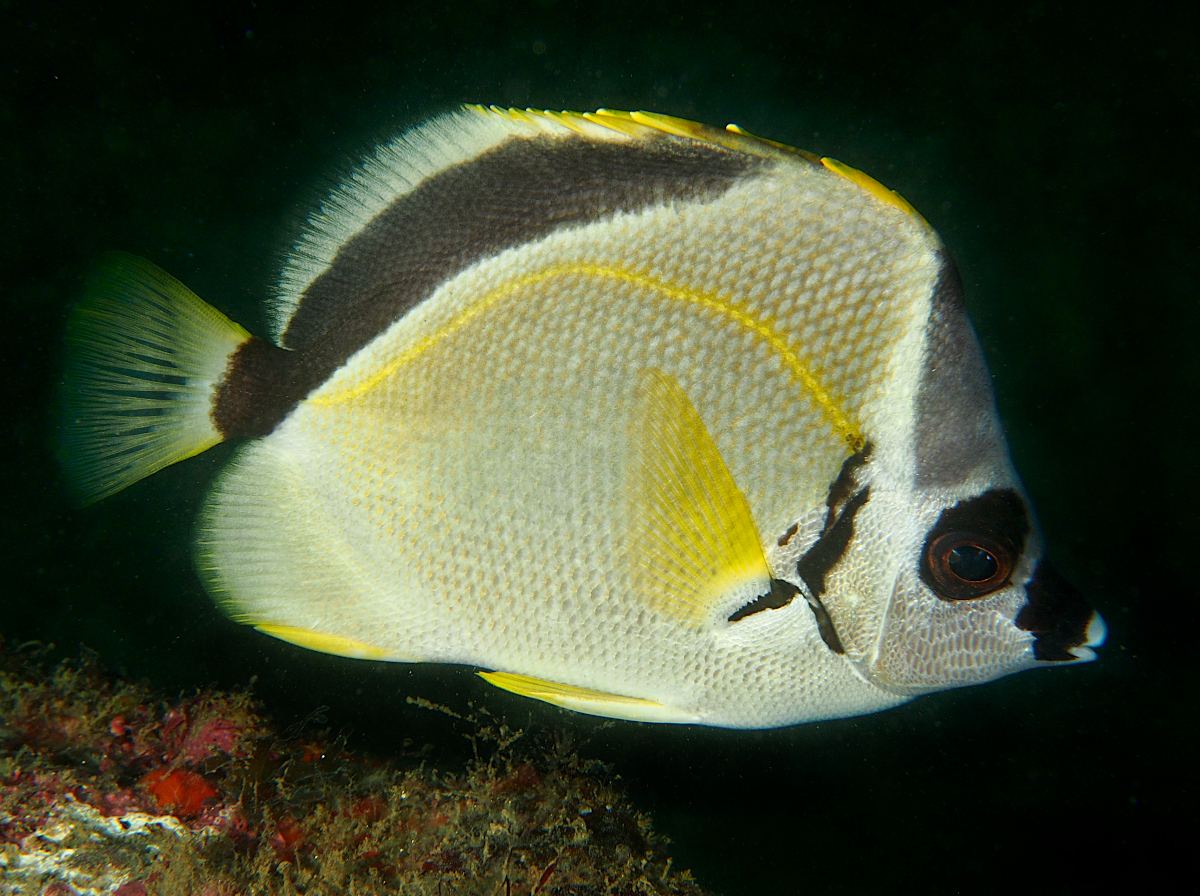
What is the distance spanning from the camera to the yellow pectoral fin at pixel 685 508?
0.90 m

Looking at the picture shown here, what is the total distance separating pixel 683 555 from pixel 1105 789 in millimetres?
3666

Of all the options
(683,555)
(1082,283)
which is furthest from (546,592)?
(1082,283)

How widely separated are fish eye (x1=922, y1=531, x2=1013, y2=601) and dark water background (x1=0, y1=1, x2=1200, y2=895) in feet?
7.28

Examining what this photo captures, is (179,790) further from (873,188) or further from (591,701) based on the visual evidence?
(873,188)

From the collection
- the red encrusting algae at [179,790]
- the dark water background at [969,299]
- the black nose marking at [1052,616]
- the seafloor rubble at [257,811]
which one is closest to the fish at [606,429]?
the black nose marking at [1052,616]

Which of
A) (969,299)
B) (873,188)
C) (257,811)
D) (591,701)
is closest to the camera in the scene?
(873,188)

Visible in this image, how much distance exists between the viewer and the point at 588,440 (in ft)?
3.06

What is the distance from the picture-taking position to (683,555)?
928mm

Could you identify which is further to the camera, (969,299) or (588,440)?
(969,299)

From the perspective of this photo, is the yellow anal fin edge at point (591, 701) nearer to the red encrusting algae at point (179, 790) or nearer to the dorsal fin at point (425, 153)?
the dorsal fin at point (425, 153)

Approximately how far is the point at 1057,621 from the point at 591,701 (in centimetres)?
82

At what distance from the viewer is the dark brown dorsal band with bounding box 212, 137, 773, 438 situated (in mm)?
950

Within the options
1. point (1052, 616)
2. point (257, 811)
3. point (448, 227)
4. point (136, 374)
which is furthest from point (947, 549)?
point (257, 811)

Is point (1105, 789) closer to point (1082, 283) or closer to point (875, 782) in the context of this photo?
point (875, 782)
